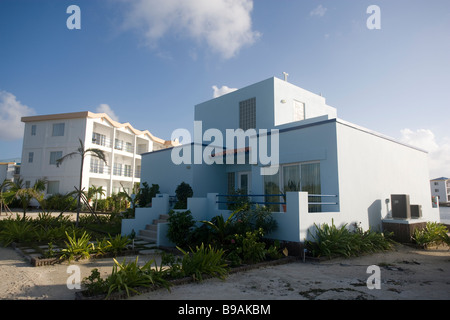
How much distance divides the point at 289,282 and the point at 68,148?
32.2 metres

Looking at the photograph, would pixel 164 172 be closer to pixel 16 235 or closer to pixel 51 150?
pixel 16 235

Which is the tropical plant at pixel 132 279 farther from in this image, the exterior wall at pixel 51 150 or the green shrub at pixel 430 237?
the exterior wall at pixel 51 150

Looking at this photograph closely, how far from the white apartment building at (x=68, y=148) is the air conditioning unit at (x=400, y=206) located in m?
28.1

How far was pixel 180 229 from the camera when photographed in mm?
10031

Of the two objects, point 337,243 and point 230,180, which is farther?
point 230,180

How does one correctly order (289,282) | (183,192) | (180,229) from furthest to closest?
(183,192) < (180,229) < (289,282)

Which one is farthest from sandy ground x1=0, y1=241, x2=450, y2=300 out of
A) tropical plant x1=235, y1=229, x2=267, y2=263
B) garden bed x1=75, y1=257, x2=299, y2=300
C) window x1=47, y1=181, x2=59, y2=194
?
window x1=47, y1=181, x2=59, y2=194

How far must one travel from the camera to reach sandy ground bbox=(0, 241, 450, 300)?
5125 mm

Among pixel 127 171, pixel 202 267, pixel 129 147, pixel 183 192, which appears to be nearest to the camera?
pixel 202 267

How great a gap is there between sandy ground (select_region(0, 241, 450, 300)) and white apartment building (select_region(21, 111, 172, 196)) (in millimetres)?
25126

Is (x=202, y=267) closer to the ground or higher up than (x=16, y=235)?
closer to the ground

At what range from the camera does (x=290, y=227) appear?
875 centimetres

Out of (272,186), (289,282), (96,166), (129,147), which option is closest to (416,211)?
(272,186)
